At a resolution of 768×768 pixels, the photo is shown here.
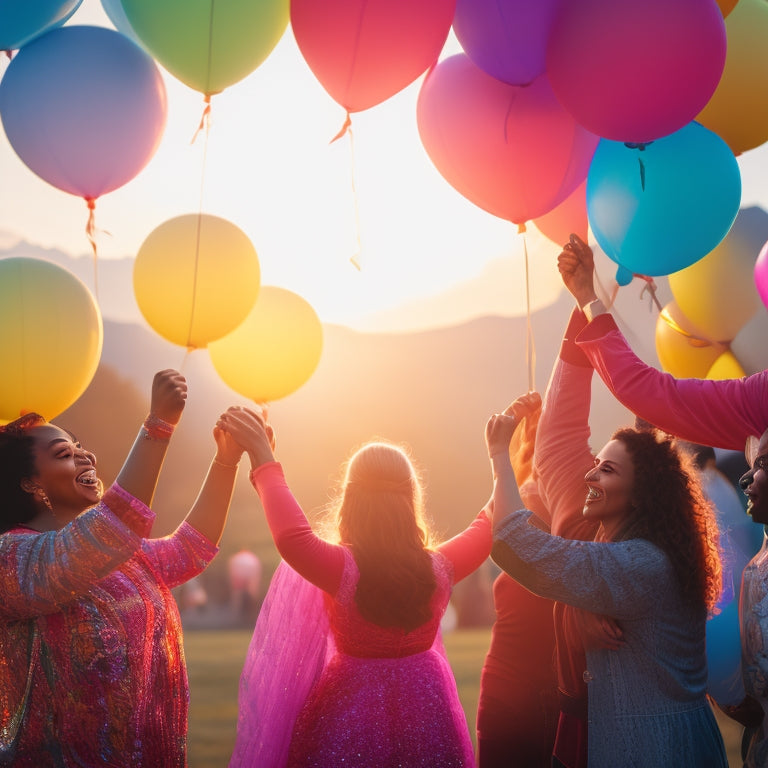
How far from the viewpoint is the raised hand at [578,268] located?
178 cm

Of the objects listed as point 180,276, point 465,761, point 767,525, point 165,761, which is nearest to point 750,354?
point 767,525

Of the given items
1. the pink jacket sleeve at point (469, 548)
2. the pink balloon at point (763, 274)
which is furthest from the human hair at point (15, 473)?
the pink balloon at point (763, 274)

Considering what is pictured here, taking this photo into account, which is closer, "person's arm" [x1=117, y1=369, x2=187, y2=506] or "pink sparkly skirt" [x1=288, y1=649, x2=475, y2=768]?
"person's arm" [x1=117, y1=369, x2=187, y2=506]

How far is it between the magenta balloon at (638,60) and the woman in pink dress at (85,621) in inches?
44.4

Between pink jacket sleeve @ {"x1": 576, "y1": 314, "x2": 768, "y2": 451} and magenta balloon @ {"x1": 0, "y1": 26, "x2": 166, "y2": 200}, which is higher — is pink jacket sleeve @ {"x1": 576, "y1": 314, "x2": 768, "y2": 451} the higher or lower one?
the lower one

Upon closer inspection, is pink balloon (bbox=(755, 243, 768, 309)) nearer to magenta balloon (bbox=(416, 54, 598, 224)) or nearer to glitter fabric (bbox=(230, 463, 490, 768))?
magenta balloon (bbox=(416, 54, 598, 224))

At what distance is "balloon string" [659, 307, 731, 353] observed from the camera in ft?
8.68

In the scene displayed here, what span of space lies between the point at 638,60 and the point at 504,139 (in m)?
0.40

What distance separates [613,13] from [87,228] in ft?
4.81

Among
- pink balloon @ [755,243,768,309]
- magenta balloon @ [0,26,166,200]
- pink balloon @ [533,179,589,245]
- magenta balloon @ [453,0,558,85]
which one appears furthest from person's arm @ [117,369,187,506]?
pink balloon @ [755,243,768,309]

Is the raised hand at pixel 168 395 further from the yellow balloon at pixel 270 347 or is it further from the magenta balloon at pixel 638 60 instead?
the magenta balloon at pixel 638 60

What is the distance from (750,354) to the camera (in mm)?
2529

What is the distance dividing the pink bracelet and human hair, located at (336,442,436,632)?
0.46 metres

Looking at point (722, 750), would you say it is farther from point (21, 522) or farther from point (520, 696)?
point (21, 522)
